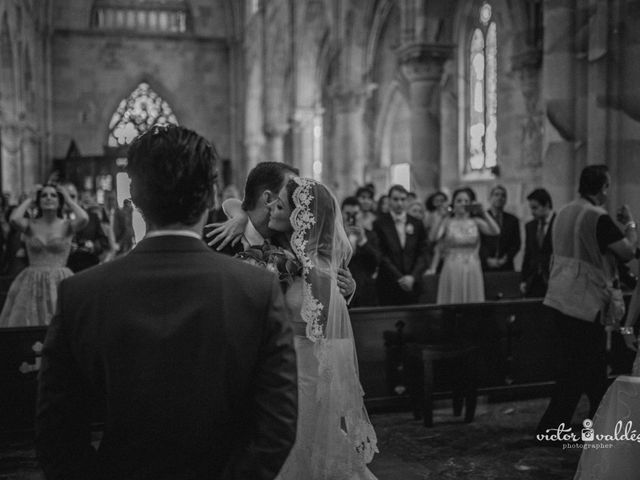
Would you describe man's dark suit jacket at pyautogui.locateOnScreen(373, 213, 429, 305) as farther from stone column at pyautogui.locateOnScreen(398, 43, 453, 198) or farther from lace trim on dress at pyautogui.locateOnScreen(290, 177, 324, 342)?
stone column at pyautogui.locateOnScreen(398, 43, 453, 198)

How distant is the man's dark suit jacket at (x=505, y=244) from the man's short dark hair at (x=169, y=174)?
7807mm

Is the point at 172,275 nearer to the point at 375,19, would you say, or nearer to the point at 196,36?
the point at 375,19

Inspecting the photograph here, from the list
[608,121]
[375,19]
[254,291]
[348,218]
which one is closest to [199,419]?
[254,291]

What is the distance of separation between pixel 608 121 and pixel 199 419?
795 centimetres

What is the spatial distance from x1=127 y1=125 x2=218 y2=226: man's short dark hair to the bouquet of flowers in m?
1.89

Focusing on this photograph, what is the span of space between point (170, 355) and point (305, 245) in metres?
2.17

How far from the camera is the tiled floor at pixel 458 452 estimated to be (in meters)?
4.91

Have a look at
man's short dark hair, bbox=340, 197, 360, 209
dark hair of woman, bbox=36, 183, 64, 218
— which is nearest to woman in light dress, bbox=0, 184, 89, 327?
dark hair of woman, bbox=36, 183, 64, 218

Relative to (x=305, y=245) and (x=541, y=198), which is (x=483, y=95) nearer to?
(x=541, y=198)

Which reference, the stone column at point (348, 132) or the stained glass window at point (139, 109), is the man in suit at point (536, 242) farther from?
the stained glass window at point (139, 109)

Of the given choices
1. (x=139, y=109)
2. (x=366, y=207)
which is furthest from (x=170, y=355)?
(x=139, y=109)

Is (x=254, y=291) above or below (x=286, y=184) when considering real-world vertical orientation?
below

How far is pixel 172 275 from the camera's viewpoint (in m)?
1.81

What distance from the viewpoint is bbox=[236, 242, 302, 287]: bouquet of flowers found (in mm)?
3793
